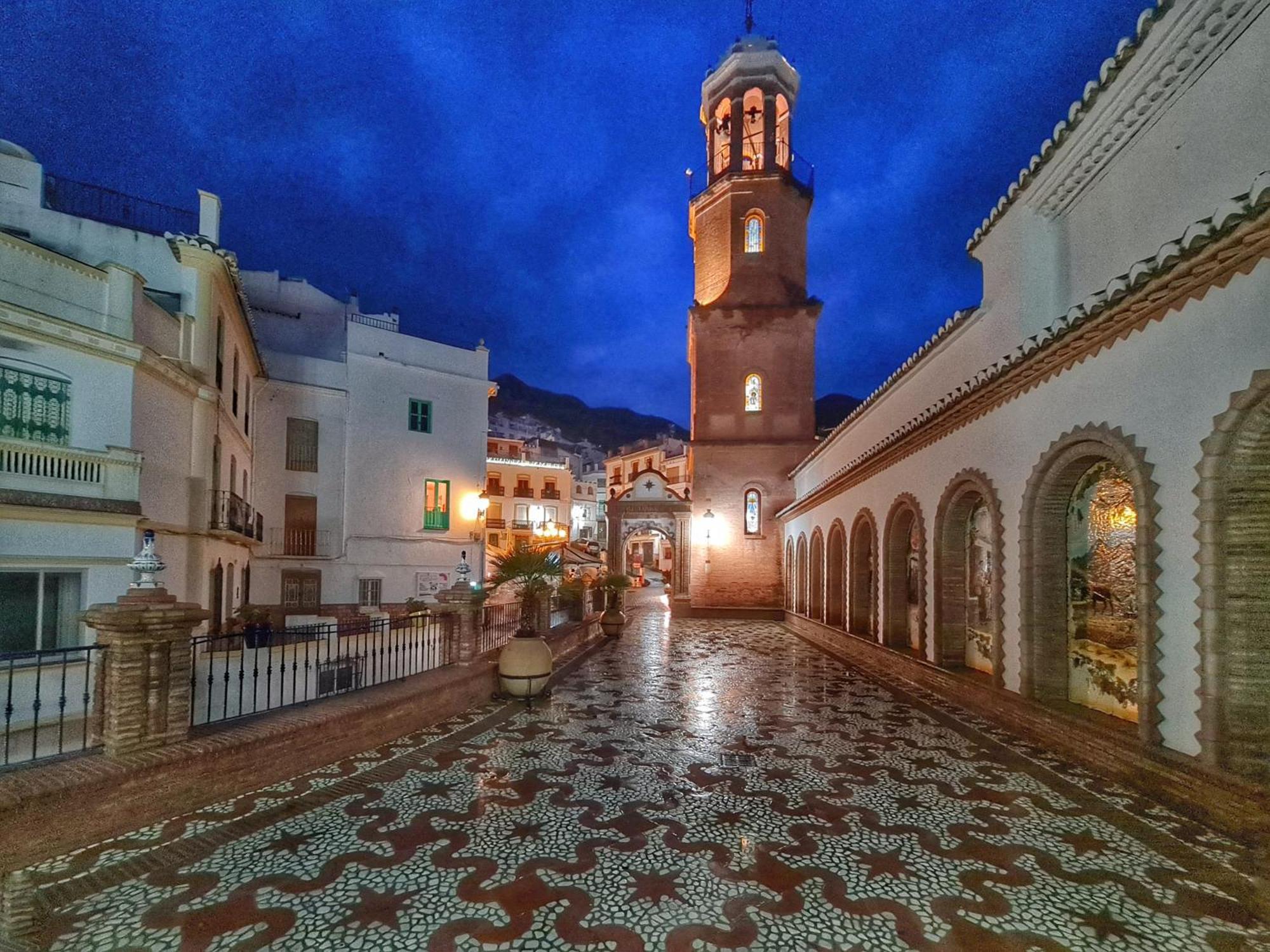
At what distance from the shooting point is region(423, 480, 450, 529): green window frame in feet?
70.9

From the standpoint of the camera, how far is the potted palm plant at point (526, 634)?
9.16m

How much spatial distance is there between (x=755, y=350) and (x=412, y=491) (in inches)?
566

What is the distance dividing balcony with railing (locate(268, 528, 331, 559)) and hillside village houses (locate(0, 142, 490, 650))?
0.05 metres

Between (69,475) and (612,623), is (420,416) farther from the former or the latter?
(69,475)

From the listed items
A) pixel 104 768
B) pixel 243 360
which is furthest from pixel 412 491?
pixel 104 768

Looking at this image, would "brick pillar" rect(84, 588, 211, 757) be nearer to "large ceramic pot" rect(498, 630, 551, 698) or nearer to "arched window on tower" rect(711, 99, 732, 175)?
"large ceramic pot" rect(498, 630, 551, 698)

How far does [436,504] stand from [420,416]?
3344mm

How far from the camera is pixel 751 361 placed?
23.7 m

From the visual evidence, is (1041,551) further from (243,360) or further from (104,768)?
(243,360)

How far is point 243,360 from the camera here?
16.8 meters

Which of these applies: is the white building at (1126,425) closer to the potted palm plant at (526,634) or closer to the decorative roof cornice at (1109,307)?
the decorative roof cornice at (1109,307)

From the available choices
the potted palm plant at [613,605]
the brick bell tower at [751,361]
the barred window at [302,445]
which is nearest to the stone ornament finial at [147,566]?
the potted palm plant at [613,605]

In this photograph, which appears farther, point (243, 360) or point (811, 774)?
point (243, 360)

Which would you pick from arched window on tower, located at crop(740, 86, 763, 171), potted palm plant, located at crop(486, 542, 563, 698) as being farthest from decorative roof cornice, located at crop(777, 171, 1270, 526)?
arched window on tower, located at crop(740, 86, 763, 171)
